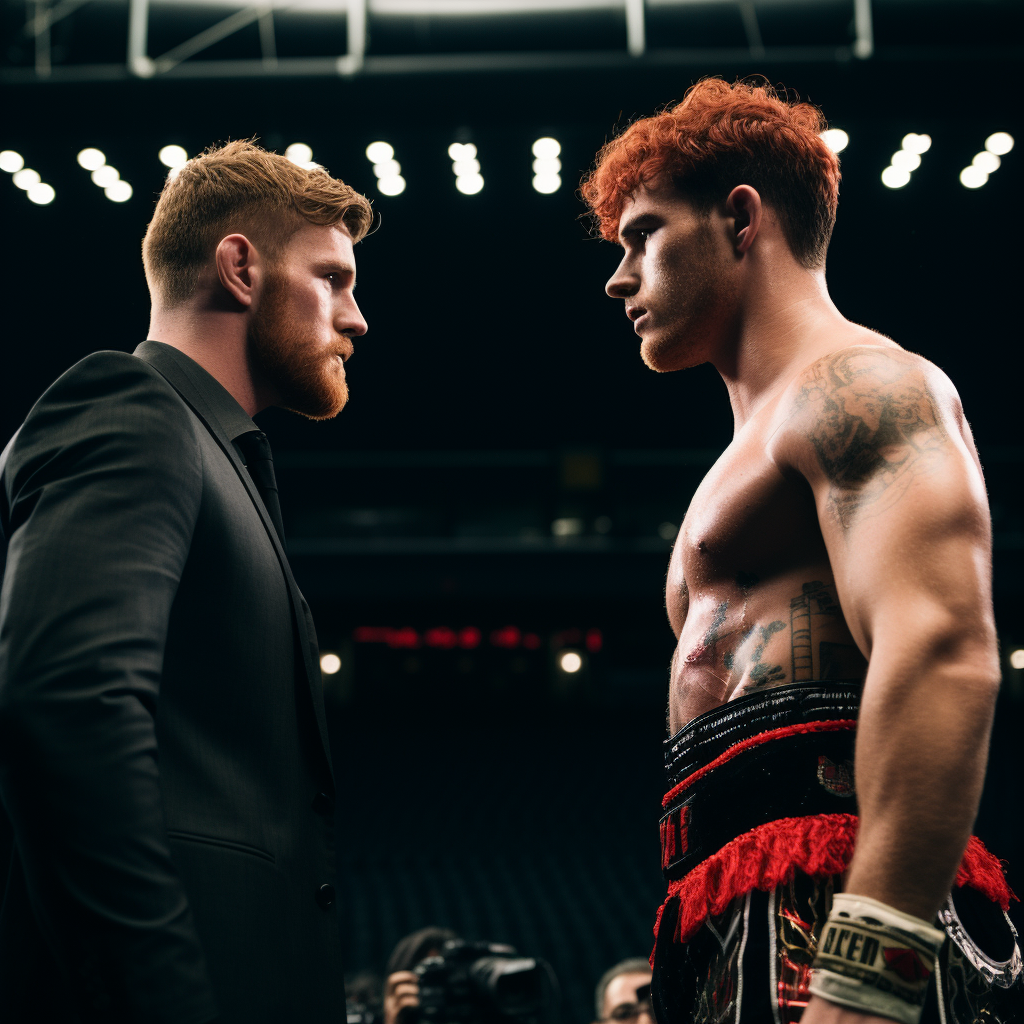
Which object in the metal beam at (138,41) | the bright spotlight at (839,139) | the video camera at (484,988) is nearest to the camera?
the video camera at (484,988)

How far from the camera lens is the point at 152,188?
19.0 feet

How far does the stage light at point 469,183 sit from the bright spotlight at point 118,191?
201 cm

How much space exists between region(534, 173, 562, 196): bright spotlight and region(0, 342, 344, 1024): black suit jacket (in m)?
5.10

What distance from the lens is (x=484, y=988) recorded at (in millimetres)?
2654

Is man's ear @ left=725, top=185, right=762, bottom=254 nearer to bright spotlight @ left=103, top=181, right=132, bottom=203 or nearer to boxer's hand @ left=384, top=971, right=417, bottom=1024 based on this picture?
boxer's hand @ left=384, top=971, right=417, bottom=1024

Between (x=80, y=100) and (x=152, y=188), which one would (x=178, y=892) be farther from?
(x=152, y=188)

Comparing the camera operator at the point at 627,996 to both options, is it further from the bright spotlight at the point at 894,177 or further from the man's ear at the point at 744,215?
the bright spotlight at the point at 894,177

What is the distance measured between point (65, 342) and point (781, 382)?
8.02m

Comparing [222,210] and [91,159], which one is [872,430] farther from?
[91,159]

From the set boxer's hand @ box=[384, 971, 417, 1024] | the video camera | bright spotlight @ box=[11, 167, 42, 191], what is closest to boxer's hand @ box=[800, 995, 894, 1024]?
the video camera

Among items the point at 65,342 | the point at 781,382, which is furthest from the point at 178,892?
the point at 65,342

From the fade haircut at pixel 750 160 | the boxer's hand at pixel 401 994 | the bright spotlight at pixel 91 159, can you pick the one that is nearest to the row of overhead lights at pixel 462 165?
the bright spotlight at pixel 91 159

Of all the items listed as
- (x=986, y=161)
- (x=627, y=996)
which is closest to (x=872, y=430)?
(x=627, y=996)

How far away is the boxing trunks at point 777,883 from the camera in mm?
907
